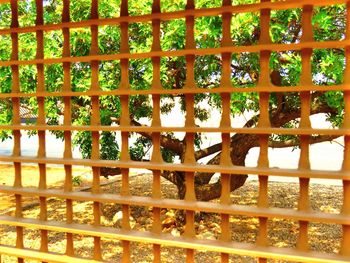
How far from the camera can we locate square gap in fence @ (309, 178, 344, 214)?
5875 millimetres

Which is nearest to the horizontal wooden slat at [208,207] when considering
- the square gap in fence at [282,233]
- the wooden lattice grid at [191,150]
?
the wooden lattice grid at [191,150]

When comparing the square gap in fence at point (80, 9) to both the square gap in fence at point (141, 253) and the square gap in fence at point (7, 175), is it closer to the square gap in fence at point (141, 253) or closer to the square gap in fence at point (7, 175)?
the square gap in fence at point (141, 253)

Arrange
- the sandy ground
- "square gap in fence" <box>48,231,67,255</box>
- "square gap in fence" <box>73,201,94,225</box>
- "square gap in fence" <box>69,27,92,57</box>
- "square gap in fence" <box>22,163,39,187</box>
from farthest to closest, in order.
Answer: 1. "square gap in fence" <box>22,163,39,187</box>
2. "square gap in fence" <box>73,201,94,225</box>
3. "square gap in fence" <box>48,231,67,255</box>
4. the sandy ground
5. "square gap in fence" <box>69,27,92,57</box>

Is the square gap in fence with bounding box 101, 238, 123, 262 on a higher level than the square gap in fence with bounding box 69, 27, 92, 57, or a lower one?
lower

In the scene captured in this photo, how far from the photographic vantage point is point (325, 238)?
4863 millimetres

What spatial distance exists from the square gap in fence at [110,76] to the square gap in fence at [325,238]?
2.57 meters

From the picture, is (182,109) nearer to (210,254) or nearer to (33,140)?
(210,254)

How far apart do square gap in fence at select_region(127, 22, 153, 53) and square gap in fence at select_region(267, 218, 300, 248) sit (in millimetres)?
2374

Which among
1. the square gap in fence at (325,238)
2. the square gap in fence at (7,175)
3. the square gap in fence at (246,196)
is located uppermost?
the square gap in fence at (246,196)

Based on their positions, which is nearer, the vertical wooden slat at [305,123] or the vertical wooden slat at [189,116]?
the vertical wooden slat at [305,123]

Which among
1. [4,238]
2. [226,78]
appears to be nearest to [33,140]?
[4,238]

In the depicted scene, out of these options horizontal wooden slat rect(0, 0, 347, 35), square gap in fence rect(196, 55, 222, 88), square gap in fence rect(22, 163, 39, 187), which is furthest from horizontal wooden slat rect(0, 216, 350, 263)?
square gap in fence rect(22, 163, 39, 187)

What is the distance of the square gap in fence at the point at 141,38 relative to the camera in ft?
12.3

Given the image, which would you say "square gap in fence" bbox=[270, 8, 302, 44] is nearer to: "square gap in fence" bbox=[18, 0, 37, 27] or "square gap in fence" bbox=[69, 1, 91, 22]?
"square gap in fence" bbox=[69, 1, 91, 22]
